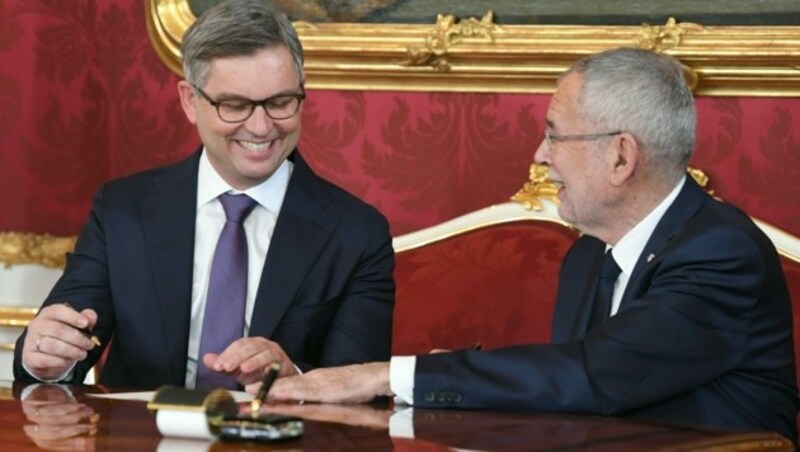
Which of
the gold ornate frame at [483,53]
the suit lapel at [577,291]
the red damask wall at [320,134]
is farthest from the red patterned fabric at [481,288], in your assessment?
the suit lapel at [577,291]

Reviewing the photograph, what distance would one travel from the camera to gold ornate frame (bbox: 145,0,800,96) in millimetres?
4230

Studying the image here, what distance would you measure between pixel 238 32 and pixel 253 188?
1.13ft

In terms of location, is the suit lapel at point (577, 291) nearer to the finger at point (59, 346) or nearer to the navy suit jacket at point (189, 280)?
the navy suit jacket at point (189, 280)

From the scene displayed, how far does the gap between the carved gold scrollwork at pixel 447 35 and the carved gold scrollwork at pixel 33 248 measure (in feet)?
4.25

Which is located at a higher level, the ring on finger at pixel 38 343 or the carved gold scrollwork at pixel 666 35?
the carved gold scrollwork at pixel 666 35

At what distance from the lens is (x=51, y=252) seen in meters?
4.92

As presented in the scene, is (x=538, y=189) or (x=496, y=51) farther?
(x=496, y=51)

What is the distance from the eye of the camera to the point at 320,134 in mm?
4824

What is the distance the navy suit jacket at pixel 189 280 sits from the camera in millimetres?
3240

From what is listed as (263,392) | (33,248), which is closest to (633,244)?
(263,392)

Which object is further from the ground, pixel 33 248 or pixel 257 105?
pixel 257 105

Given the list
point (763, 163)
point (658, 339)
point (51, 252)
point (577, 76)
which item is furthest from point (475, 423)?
point (51, 252)

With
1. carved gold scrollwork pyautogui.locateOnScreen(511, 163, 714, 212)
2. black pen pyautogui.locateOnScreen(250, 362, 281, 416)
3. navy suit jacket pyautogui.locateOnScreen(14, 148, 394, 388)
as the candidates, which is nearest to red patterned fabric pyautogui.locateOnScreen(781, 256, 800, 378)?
carved gold scrollwork pyautogui.locateOnScreen(511, 163, 714, 212)

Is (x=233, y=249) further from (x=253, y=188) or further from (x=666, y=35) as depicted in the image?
(x=666, y=35)
